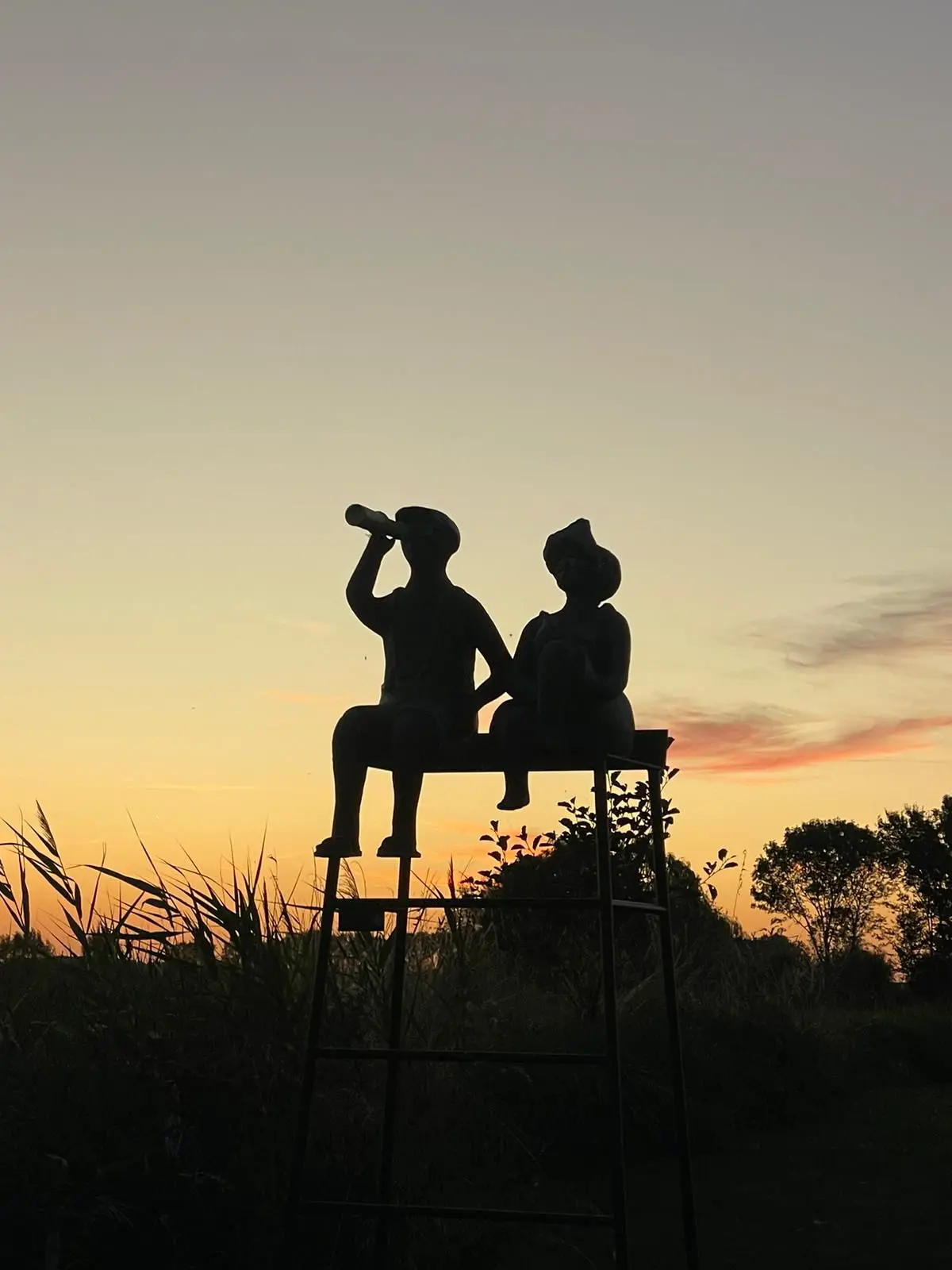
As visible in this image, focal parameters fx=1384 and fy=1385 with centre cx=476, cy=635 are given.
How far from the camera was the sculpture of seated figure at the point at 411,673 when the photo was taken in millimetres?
4762

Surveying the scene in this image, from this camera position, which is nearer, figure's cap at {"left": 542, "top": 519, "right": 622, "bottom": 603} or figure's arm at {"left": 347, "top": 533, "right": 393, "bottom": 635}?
figure's cap at {"left": 542, "top": 519, "right": 622, "bottom": 603}

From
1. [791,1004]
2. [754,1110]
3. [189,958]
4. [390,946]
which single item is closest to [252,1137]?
[189,958]

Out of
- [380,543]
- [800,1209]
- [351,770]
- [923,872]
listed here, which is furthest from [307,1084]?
[923,872]

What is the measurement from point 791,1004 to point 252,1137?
7.55 metres

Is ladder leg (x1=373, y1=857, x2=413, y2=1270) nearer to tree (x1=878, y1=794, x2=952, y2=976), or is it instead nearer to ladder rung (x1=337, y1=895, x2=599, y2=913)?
ladder rung (x1=337, y1=895, x2=599, y2=913)

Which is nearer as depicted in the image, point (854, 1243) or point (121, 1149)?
point (121, 1149)

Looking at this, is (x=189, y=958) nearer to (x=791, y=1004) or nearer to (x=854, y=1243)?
(x=854, y=1243)

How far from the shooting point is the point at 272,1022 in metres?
5.87

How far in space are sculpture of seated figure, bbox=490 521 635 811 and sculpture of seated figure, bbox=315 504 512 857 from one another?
6.5 inches

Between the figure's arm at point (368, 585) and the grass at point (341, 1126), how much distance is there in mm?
1707

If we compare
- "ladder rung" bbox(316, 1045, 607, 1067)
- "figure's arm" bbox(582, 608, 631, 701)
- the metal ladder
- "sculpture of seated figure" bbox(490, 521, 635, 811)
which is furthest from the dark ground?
"figure's arm" bbox(582, 608, 631, 701)

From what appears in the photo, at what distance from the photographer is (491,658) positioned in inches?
193

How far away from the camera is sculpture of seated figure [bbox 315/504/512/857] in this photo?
4.76 meters

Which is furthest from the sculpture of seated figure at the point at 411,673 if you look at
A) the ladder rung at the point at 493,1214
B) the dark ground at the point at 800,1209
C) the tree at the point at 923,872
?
the tree at the point at 923,872
